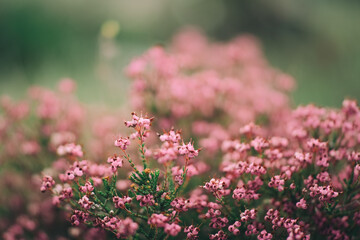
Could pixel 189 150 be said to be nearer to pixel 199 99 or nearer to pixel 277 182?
pixel 277 182

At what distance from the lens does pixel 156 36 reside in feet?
26.9

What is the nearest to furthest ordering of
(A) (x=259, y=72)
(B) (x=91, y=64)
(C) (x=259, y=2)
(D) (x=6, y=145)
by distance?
(D) (x=6, y=145) < (A) (x=259, y=72) < (B) (x=91, y=64) < (C) (x=259, y=2)

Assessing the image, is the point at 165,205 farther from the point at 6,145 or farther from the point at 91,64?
the point at 91,64

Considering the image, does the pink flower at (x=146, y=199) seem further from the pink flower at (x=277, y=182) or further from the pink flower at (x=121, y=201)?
the pink flower at (x=277, y=182)

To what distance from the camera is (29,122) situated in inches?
123

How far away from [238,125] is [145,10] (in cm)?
664

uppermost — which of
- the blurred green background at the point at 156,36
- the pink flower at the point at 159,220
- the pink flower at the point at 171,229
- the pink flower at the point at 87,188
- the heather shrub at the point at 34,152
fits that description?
the blurred green background at the point at 156,36

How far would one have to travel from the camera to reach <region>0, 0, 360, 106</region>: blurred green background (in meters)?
5.54

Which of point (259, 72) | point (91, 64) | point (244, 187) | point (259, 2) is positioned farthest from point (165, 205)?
point (259, 2)

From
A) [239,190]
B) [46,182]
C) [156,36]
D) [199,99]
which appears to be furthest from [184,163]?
[156,36]

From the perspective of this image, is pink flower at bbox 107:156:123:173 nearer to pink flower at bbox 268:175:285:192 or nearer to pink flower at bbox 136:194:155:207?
pink flower at bbox 136:194:155:207

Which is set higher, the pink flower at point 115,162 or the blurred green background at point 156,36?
the blurred green background at point 156,36

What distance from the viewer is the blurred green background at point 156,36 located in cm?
554

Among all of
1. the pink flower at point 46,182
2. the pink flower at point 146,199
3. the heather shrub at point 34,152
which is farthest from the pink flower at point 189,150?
the heather shrub at point 34,152
